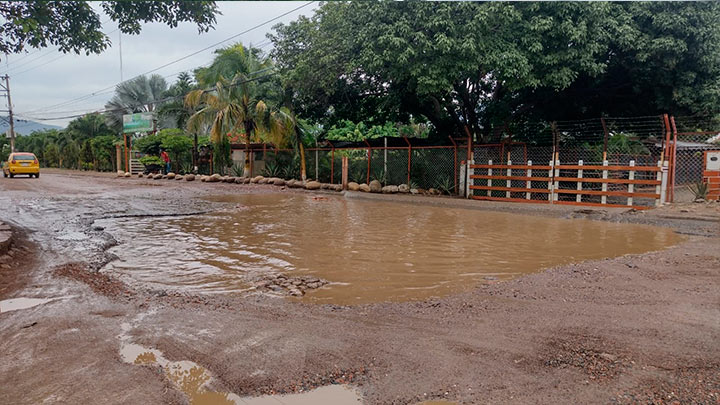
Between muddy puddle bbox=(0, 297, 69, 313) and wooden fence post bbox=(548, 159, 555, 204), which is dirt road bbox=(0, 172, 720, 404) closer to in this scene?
muddy puddle bbox=(0, 297, 69, 313)

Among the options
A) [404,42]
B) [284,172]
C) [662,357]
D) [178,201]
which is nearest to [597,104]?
[404,42]

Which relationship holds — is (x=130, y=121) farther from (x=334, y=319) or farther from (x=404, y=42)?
(x=334, y=319)

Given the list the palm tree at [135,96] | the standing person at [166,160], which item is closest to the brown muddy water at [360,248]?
the standing person at [166,160]

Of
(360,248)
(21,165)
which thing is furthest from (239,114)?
(360,248)

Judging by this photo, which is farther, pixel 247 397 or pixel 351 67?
pixel 351 67

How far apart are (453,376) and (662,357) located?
1.58 metres

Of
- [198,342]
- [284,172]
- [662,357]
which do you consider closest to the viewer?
[662,357]

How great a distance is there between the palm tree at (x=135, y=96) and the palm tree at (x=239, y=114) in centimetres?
1612

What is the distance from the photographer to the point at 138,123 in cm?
3356

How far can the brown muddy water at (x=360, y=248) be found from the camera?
5.62 m

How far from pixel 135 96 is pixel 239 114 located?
19.2 metres

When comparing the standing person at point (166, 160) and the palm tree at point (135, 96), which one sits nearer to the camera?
the standing person at point (166, 160)

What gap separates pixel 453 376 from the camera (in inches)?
119

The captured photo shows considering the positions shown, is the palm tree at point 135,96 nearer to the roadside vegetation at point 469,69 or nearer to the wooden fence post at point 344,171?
the roadside vegetation at point 469,69
